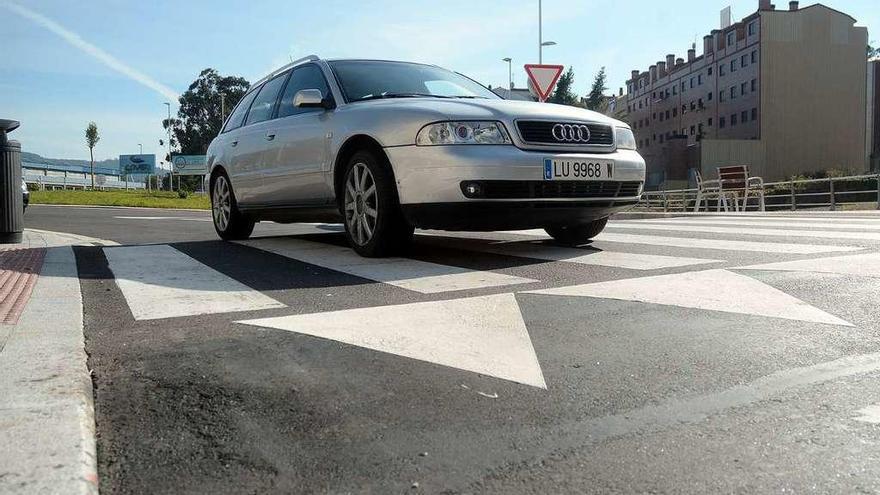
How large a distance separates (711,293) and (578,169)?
164cm

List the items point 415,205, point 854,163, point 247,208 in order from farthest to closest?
point 854,163
point 247,208
point 415,205

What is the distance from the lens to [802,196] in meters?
22.4

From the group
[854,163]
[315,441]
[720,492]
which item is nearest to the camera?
[720,492]

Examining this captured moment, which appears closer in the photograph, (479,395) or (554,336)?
(479,395)

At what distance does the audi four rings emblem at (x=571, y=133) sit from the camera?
4.86 m

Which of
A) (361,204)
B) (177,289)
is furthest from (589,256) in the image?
(177,289)

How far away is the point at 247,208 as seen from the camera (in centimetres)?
706

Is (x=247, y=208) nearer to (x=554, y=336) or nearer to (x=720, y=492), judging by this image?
(x=554, y=336)

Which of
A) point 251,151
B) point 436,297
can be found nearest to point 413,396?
point 436,297

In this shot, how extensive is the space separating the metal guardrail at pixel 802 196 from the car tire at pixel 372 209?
11673 millimetres

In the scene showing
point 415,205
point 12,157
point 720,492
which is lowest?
point 720,492

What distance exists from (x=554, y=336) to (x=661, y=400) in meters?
0.73

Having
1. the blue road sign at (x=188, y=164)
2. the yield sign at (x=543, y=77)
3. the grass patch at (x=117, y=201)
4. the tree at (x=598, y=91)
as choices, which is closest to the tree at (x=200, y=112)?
the blue road sign at (x=188, y=164)

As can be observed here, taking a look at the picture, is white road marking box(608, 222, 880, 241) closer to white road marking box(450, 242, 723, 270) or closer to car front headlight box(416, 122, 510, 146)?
white road marking box(450, 242, 723, 270)
